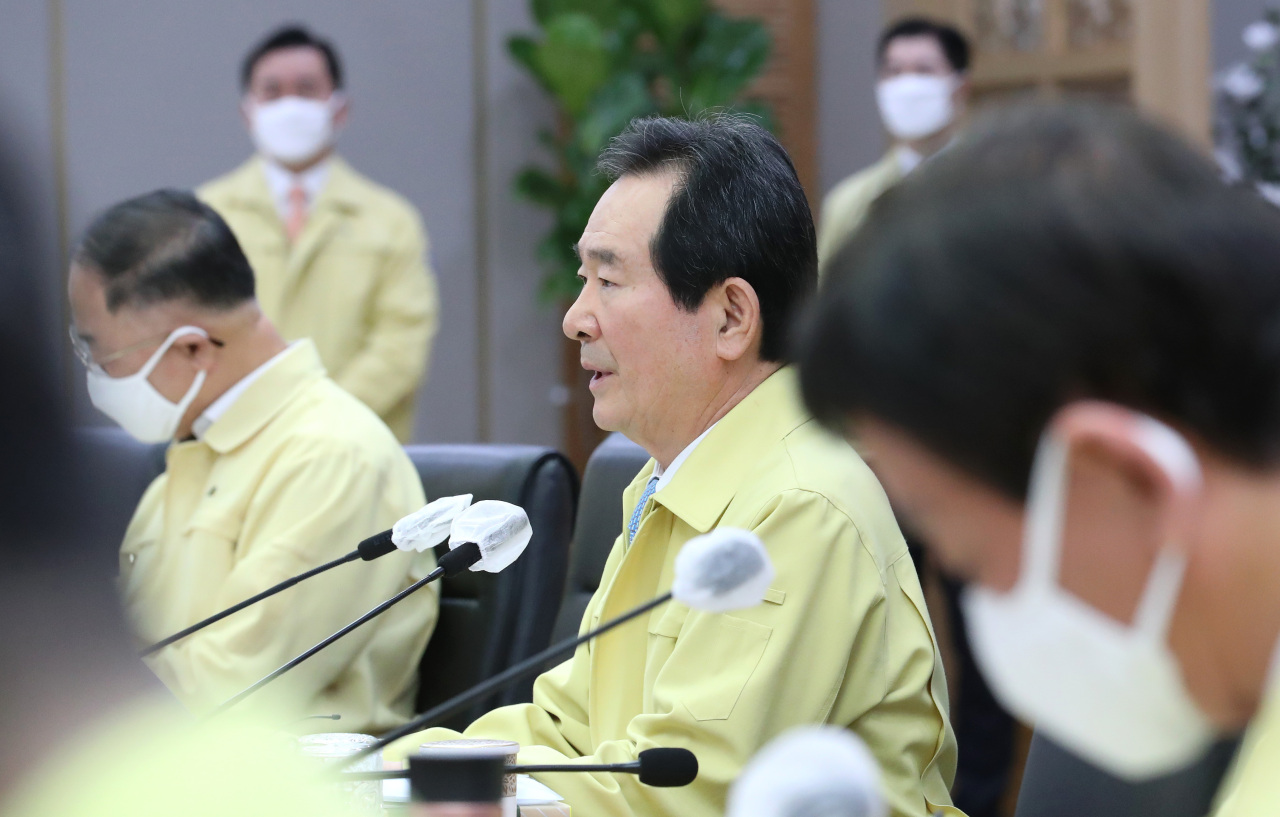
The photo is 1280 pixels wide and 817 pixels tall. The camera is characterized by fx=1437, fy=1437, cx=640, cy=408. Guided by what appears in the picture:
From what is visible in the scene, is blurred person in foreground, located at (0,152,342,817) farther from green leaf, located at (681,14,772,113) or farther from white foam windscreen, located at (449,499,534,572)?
green leaf, located at (681,14,772,113)

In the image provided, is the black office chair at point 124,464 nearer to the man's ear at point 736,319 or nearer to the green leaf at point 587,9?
the man's ear at point 736,319

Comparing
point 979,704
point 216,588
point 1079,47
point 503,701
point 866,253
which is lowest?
point 979,704

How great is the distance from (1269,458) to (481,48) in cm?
452

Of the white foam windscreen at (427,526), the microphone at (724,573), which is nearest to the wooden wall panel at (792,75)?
the white foam windscreen at (427,526)

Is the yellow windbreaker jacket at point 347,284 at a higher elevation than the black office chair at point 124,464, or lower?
higher

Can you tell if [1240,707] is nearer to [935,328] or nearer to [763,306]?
[935,328]

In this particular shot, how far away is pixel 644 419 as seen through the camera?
4.84 ft

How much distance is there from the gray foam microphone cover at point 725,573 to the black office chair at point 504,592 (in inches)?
38.1

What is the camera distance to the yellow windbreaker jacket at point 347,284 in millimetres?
3619

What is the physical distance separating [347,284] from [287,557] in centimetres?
194

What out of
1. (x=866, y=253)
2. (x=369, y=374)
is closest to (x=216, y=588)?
(x=866, y=253)

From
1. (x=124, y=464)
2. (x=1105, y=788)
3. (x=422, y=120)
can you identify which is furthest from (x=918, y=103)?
(x=1105, y=788)

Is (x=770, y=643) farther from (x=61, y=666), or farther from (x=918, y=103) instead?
(x=918, y=103)

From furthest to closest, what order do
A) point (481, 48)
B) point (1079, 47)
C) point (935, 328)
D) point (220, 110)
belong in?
point (481, 48) → point (220, 110) → point (1079, 47) → point (935, 328)
